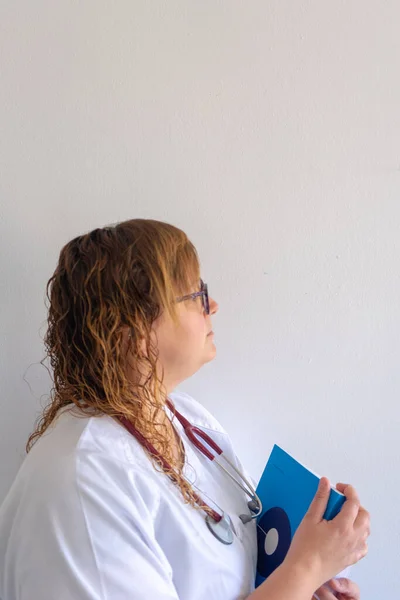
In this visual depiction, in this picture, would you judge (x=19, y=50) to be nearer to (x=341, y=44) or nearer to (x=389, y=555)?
(x=341, y=44)

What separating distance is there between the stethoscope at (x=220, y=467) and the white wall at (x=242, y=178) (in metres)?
Result: 0.14

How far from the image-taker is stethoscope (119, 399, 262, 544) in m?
0.74

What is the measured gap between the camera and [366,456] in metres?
1.06

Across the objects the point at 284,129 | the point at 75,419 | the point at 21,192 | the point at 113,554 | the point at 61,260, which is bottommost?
the point at 113,554

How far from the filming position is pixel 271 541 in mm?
861

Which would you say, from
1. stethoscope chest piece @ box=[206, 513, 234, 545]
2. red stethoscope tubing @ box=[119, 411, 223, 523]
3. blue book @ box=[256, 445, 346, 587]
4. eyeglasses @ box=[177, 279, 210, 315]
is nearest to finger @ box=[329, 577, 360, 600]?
blue book @ box=[256, 445, 346, 587]

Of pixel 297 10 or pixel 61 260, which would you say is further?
pixel 297 10

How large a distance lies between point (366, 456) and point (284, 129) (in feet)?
2.40

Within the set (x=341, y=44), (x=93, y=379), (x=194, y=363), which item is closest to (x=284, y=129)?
(x=341, y=44)

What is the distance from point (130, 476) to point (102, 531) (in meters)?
0.08

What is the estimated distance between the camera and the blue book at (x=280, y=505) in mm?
825

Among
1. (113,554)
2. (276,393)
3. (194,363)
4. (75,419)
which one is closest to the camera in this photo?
(113,554)

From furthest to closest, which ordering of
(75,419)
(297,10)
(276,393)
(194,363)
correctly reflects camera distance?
(276,393) → (297,10) → (194,363) → (75,419)

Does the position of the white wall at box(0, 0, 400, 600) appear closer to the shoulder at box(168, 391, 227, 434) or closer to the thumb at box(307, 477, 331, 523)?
the shoulder at box(168, 391, 227, 434)
